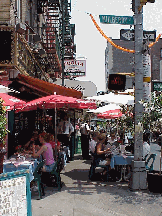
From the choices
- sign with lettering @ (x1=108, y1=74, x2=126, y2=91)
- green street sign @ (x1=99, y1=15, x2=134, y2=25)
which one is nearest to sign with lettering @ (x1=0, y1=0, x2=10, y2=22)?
sign with lettering @ (x1=108, y1=74, x2=126, y2=91)

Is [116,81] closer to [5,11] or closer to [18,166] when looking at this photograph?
[5,11]

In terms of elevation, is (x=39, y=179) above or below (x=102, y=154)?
below

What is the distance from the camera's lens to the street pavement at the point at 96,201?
296 inches

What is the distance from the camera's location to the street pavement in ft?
24.7

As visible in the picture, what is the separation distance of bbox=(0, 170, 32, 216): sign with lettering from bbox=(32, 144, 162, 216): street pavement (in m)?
2.04

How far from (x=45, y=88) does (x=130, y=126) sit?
465cm

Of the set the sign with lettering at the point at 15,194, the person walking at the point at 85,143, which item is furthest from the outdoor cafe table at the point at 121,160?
the person walking at the point at 85,143

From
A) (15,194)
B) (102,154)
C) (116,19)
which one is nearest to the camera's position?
(15,194)

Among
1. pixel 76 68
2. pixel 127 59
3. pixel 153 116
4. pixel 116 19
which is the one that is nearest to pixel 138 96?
pixel 153 116

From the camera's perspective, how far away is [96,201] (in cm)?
841

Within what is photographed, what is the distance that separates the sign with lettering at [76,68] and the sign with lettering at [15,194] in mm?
20932

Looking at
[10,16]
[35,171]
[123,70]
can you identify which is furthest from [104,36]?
[123,70]

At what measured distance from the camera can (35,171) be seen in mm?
8766

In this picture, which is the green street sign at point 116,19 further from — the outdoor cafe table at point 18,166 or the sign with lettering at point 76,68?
the sign with lettering at point 76,68
